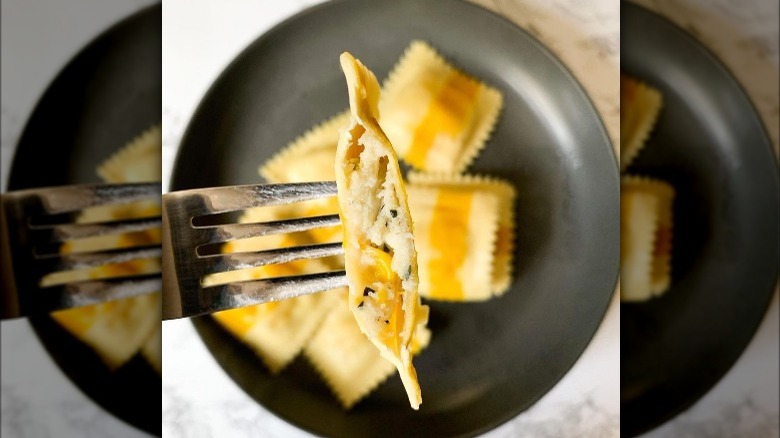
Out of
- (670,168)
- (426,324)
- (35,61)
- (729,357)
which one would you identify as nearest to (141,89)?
(35,61)

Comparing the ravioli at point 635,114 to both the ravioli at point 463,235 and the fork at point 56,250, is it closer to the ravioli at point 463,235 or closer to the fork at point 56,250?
the ravioli at point 463,235

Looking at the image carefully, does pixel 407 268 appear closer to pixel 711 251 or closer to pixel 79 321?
pixel 79 321

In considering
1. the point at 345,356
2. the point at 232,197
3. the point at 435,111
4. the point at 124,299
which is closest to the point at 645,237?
the point at 435,111

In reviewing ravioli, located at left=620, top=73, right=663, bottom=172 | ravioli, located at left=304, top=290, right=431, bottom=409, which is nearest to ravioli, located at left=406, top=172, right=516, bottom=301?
ravioli, located at left=304, top=290, right=431, bottom=409

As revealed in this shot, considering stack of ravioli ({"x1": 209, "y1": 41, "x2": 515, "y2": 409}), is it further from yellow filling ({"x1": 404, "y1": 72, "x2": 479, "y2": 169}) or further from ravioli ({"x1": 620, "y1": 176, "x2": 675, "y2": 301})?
ravioli ({"x1": 620, "y1": 176, "x2": 675, "y2": 301})

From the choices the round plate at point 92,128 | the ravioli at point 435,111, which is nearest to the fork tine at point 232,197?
the round plate at point 92,128
